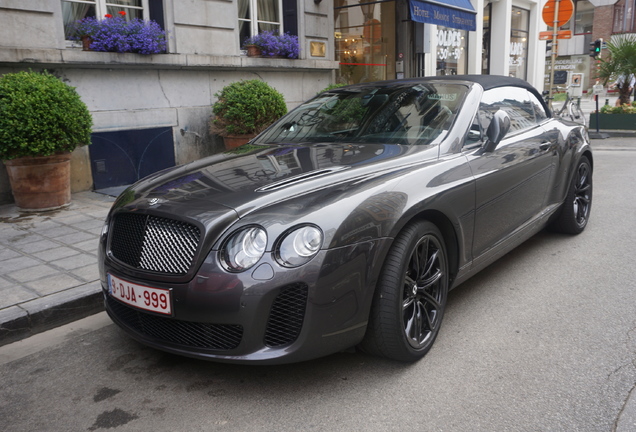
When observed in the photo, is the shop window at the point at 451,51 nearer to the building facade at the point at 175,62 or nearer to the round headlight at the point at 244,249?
the building facade at the point at 175,62

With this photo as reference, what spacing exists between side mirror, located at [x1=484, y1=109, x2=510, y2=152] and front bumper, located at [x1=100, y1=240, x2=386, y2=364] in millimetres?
1448

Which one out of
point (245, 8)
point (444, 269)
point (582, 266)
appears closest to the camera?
point (444, 269)

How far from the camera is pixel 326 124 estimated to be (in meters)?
4.11

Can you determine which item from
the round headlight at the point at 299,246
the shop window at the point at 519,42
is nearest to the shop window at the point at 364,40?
the shop window at the point at 519,42

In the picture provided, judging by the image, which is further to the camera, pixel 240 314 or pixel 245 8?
pixel 245 8

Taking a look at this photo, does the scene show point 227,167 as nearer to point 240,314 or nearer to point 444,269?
point 240,314

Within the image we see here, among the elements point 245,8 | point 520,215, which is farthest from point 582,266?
point 245,8

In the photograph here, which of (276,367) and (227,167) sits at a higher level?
(227,167)

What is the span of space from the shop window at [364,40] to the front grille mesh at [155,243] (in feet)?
36.3

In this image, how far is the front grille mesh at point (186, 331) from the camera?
2.58m

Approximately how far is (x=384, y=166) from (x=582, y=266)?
7.60ft

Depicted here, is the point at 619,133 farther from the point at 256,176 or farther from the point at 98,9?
the point at 256,176

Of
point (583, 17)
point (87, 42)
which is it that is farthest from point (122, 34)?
point (583, 17)

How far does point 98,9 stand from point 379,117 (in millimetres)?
5739
